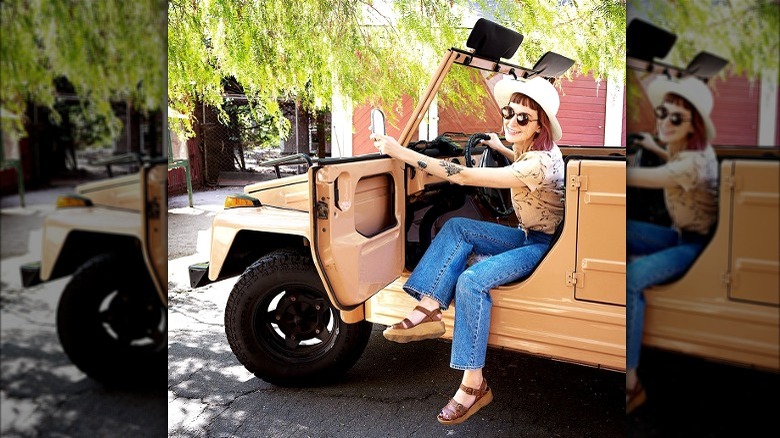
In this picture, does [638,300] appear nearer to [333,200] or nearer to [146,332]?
[146,332]

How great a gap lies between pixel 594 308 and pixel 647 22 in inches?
96.4

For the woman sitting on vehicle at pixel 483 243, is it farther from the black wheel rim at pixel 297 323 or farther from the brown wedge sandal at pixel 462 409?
the black wheel rim at pixel 297 323

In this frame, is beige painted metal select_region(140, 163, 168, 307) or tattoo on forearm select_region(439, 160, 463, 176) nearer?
beige painted metal select_region(140, 163, 168, 307)

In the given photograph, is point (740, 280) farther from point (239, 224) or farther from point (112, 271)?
point (239, 224)

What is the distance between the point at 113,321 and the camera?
2.72 ft

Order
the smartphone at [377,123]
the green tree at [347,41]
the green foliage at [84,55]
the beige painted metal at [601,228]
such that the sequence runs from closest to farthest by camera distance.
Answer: the green foliage at [84,55] → the beige painted metal at [601,228] → the smartphone at [377,123] → the green tree at [347,41]

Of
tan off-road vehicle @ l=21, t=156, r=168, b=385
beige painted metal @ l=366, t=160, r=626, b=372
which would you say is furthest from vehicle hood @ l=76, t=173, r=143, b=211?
beige painted metal @ l=366, t=160, r=626, b=372

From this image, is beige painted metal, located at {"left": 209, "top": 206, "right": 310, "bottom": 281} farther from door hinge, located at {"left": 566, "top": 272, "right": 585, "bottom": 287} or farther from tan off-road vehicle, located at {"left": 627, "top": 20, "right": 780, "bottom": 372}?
tan off-road vehicle, located at {"left": 627, "top": 20, "right": 780, "bottom": 372}

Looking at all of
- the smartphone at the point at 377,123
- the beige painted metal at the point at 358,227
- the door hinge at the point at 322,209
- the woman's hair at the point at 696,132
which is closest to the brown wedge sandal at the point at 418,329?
the beige painted metal at the point at 358,227

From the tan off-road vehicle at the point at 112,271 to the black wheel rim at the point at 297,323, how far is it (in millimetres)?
2933

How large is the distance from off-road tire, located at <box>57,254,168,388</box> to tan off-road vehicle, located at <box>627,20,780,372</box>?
0.59 metres

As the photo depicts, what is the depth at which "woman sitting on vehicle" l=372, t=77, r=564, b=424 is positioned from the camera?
10.3ft

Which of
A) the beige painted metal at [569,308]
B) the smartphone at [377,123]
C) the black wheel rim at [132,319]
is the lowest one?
the beige painted metal at [569,308]

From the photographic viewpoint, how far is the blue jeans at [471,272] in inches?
124
